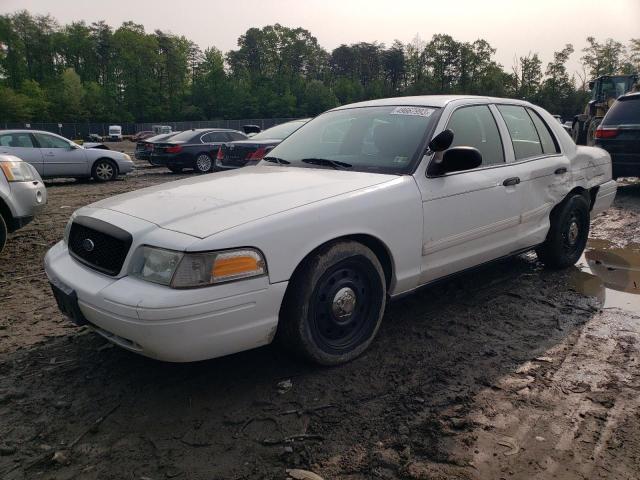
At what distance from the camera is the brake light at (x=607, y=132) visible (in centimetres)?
870

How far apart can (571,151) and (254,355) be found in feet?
11.7

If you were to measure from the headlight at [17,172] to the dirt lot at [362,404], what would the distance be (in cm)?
195

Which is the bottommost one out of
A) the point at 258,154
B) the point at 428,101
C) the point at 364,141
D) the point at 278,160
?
the point at 258,154

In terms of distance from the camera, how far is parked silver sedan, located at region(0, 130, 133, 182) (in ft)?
38.7

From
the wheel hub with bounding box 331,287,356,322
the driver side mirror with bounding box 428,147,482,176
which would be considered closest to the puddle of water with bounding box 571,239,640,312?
the driver side mirror with bounding box 428,147,482,176

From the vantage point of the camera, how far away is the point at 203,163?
598 inches

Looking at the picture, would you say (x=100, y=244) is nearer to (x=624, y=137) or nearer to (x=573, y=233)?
(x=573, y=233)

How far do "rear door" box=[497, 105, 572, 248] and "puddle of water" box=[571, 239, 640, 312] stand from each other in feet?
2.01

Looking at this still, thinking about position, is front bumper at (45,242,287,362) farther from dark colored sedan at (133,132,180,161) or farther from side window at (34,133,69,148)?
dark colored sedan at (133,132,180,161)

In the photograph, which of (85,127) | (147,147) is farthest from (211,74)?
(147,147)

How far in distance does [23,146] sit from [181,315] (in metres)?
11.6

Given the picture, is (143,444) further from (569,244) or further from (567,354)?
(569,244)

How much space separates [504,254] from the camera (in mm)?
4098

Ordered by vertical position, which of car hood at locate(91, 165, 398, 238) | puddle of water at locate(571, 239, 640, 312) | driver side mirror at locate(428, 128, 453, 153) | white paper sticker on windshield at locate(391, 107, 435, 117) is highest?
white paper sticker on windshield at locate(391, 107, 435, 117)
